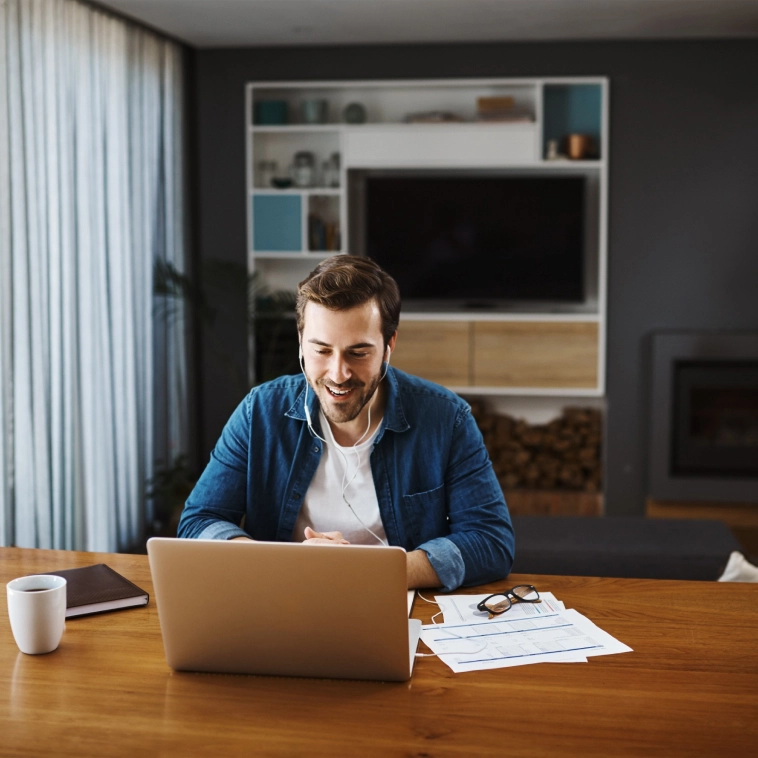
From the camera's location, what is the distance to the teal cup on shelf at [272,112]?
4.88 metres

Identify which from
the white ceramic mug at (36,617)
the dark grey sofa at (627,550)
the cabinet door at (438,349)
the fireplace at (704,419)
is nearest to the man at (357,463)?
the white ceramic mug at (36,617)

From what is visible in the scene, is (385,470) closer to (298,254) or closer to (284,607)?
(284,607)

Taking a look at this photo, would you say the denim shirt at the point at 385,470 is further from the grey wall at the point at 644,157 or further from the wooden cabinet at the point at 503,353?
the grey wall at the point at 644,157

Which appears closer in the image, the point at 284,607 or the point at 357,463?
the point at 284,607

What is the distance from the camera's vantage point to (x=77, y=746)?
45.6 inches

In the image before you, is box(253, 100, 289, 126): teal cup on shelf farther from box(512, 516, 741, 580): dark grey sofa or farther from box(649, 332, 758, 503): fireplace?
box(512, 516, 741, 580): dark grey sofa

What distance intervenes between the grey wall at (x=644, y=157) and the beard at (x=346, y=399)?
3218mm

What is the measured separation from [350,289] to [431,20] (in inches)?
114

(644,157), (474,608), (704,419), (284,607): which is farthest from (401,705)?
(644,157)

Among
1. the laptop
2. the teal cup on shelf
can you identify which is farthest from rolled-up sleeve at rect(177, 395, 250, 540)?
the teal cup on shelf

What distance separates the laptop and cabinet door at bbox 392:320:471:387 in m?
3.50

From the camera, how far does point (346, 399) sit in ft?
5.97

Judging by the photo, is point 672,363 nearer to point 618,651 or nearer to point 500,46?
point 500,46

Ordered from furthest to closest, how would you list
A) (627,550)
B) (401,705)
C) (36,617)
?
(627,550) < (36,617) < (401,705)
